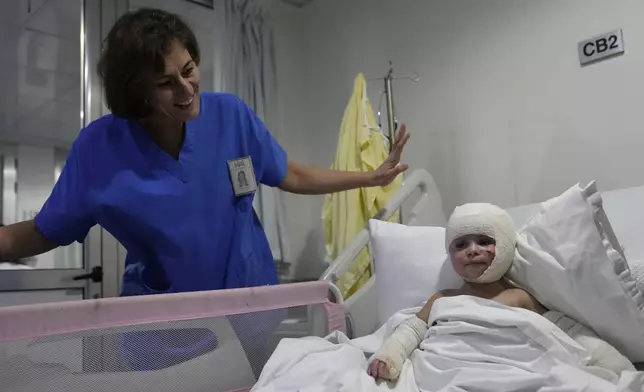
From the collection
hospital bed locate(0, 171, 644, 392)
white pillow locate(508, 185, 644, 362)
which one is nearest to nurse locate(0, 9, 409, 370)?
hospital bed locate(0, 171, 644, 392)

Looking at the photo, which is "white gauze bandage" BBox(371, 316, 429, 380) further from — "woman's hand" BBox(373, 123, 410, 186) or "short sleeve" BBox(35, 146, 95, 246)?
"short sleeve" BBox(35, 146, 95, 246)

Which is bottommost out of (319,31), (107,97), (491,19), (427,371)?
(427,371)

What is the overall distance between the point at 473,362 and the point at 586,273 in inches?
12.1

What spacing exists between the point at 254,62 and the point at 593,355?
2.06 m

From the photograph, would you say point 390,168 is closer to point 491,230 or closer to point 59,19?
point 491,230

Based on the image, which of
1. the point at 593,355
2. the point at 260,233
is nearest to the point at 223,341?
the point at 260,233

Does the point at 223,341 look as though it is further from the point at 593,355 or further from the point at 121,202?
the point at 593,355

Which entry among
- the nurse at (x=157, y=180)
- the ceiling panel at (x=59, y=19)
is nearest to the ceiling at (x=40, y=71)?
the ceiling panel at (x=59, y=19)

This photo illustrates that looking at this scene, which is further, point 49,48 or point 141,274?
point 49,48

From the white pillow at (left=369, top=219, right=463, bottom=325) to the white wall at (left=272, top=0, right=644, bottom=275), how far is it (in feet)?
2.38

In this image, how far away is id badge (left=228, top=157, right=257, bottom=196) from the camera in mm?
1302

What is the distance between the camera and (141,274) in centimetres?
128

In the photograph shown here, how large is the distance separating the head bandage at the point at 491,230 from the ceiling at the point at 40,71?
69.1 inches

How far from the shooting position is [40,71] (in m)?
2.34
